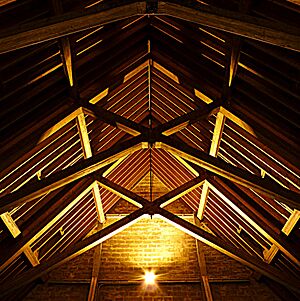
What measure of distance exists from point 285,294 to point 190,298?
1.87 metres

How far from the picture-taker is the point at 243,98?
532cm

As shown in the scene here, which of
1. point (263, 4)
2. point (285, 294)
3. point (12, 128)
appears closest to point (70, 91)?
point (12, 128)

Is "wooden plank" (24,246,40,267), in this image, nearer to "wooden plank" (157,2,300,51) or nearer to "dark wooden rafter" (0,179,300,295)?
"dark wooden rafter" (0,179,300,295)

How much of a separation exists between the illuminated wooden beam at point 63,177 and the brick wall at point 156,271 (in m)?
3.61

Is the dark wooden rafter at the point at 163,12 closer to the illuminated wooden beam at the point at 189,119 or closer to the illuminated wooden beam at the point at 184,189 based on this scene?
the illuminated wooden beam at the point at 189,119

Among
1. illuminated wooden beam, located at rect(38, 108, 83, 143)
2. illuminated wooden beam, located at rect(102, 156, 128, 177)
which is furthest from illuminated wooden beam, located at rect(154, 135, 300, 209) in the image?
illuminated wooden beam, located at rect(102, 156, 128, 177)

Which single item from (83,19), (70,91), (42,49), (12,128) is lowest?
(83,19)

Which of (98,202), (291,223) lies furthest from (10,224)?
(291,223)

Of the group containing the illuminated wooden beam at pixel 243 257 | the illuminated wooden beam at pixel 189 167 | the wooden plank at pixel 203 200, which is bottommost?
the illuminated wooden beam at pixel 243 257

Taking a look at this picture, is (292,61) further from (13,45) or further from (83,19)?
(13,45)

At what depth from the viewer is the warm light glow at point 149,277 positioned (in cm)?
779

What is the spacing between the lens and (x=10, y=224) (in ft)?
19.2

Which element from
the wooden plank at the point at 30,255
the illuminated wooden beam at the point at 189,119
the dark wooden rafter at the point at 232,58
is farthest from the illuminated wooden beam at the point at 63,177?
the wooden plank at the point at 30,255

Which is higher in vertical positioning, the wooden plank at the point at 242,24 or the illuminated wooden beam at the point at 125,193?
the illuminated wooden beam at the point at 125,193
